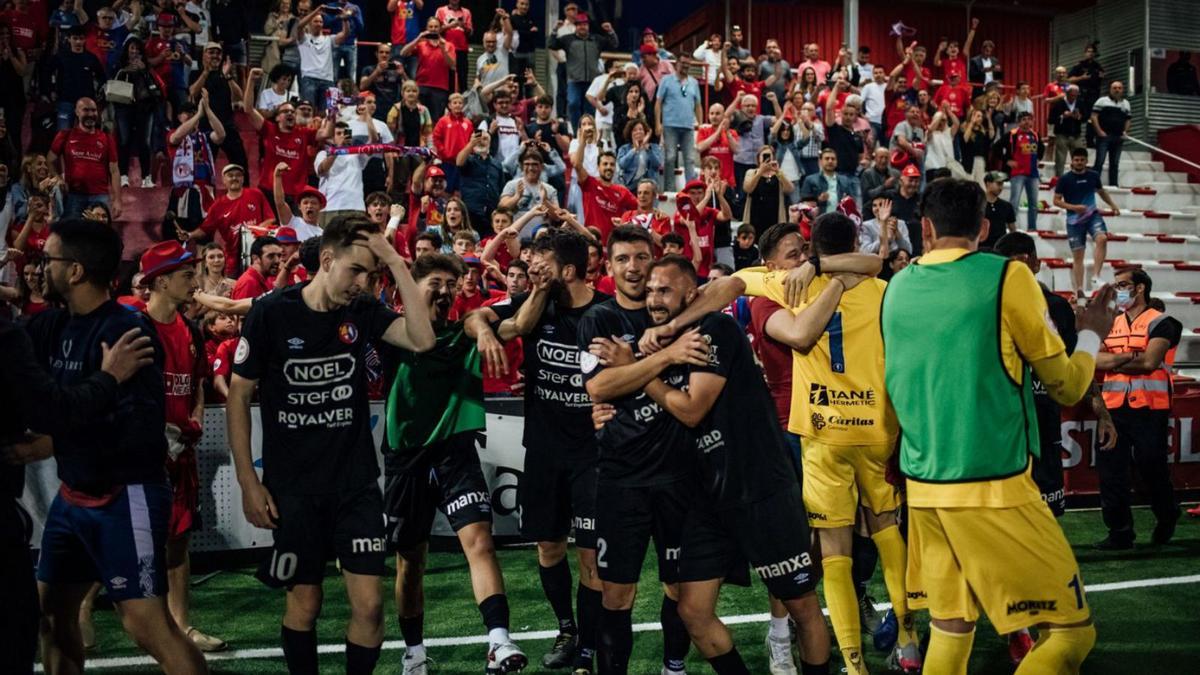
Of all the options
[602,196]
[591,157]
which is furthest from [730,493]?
[591,157]

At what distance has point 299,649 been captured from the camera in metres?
5.45

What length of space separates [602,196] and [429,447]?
9.14 meters

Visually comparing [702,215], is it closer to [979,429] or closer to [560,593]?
[560,593]

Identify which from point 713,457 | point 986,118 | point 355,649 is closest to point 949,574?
point 713,457

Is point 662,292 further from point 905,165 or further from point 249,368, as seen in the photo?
point 905,165

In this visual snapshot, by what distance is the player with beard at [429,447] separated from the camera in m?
6.41

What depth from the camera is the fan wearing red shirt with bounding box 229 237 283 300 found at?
1059 centimetres

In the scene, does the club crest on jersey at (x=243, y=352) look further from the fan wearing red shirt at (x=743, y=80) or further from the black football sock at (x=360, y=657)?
the fan wearing red shirt at (x=743, y=80)

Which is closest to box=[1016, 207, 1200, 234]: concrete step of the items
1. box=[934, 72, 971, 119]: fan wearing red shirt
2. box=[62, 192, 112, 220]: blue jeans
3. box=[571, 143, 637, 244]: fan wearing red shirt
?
box=[934, 72, 971, 119]: fan wearing red shirt

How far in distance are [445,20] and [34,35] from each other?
20.4 feet

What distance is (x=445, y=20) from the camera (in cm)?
1911


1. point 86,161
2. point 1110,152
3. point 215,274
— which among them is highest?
point 1110,152

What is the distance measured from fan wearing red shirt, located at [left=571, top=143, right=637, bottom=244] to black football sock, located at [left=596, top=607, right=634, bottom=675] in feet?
32.4

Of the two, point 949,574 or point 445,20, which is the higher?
point 445,20
